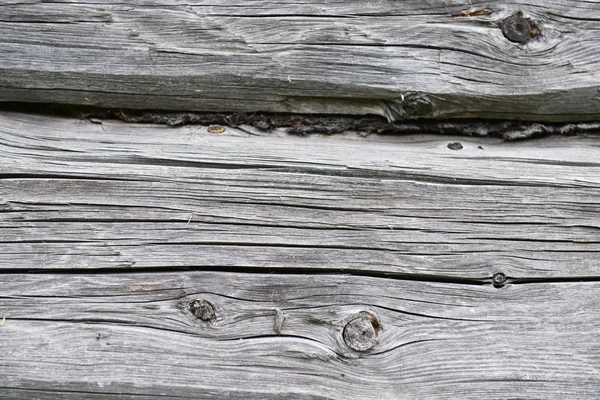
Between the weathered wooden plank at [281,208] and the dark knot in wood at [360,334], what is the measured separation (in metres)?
0.15

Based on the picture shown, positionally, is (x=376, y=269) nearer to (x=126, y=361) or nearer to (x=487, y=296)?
(x=487, y=296)

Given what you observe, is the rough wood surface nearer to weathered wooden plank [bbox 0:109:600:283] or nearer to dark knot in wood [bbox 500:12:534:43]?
weathered wooden plank [bbox 0:109:600:283]

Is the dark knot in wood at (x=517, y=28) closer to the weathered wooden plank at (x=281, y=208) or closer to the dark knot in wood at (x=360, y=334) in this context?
the weathered wooden plank at (x=281, y=208)

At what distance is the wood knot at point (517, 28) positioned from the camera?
1487mm

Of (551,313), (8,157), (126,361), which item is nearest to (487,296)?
(551,313)

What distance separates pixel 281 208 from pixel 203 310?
0.34 m

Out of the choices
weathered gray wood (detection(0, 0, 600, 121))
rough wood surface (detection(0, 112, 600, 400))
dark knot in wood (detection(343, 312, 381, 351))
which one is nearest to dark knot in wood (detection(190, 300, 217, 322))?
rough wood surface (detection(0, 112, 600, 400))

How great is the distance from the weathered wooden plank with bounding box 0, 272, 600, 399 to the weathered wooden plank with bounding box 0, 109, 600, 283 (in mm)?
61

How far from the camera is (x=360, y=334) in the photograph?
4.51 feet

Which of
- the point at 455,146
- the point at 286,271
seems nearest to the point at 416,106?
the point at 455,146

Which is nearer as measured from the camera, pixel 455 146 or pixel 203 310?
pixel 203 310

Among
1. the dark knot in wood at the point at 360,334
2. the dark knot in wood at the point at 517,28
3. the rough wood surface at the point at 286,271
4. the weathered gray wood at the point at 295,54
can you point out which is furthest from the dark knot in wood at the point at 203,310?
the dark knot in wood at the point at 517,28

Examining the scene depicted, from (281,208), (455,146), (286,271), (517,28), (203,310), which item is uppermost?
(517,28)

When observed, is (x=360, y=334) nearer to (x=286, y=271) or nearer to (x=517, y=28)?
(x=286, y=271)
